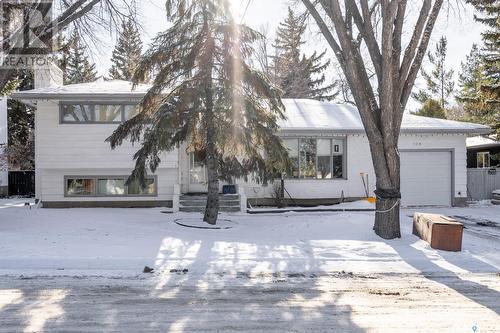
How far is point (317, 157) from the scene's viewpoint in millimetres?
16969

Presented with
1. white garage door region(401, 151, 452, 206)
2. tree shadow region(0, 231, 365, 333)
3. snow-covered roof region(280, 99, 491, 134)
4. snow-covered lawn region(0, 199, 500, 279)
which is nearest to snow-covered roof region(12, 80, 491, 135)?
snow-covered roof region(280, 99, 491, 134)

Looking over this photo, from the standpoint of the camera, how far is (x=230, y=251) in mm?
8523

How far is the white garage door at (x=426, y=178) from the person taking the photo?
678 inches

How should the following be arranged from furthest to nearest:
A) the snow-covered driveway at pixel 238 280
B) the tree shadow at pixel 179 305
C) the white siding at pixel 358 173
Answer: the white siding at pixel 358 173 → the snow-covered driveway at pixel 238 280 → the tree shadow at pixel 179 305

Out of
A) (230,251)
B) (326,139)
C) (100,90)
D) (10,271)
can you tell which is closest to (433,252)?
(230,251)

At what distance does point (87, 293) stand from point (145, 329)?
5.57 feet

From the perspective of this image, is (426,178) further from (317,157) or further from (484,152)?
(484,152)

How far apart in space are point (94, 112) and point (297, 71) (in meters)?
24.3

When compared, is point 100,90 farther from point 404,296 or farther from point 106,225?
point 404,296

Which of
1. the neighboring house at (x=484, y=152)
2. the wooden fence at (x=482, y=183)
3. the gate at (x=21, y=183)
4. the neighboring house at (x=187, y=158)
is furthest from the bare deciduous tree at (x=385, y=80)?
the gate at (x=21, y=183)

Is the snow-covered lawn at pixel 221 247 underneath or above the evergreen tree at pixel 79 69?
underneath

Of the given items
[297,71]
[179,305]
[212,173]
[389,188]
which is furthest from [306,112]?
[297,71]

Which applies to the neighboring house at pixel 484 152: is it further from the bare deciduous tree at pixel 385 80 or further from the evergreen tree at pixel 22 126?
the evergreen tree at pixel 22 126

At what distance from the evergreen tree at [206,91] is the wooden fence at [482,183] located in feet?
41.9
